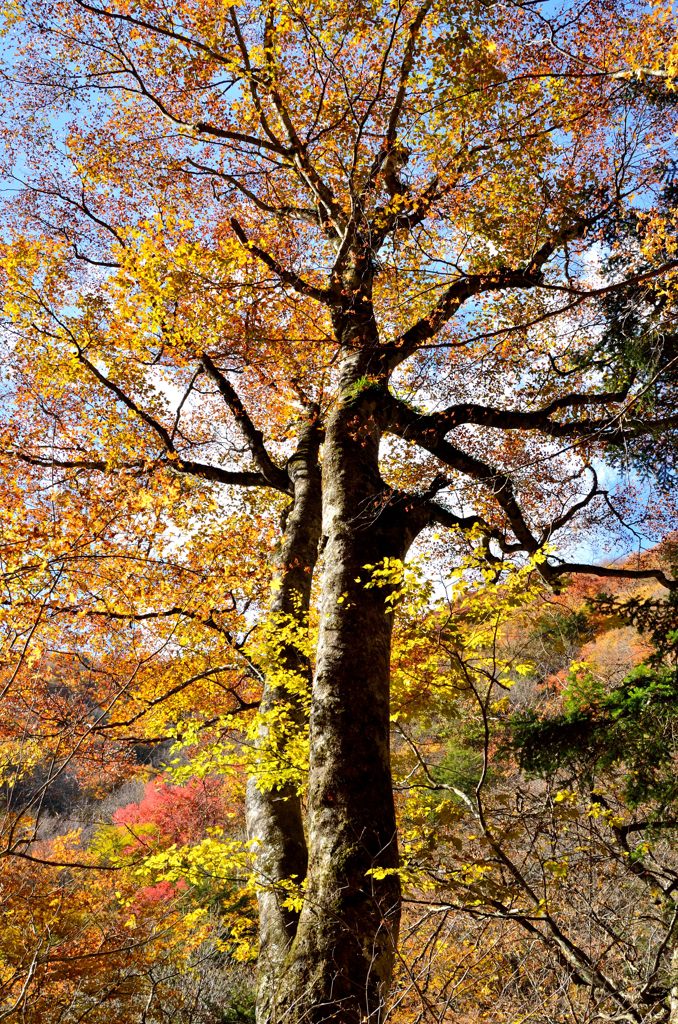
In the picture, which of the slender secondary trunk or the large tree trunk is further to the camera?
the slender secondary trunk

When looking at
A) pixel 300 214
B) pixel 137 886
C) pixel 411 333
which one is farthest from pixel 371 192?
pixel 137 886

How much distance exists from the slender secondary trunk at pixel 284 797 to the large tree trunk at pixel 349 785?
0.40 m

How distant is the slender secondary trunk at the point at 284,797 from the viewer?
4.34 m

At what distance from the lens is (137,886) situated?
483 inches

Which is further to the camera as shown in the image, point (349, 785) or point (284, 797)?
point (284, 797)

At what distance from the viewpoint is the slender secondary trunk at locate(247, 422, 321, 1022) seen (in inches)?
171

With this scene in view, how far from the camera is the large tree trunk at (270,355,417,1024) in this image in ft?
10.3

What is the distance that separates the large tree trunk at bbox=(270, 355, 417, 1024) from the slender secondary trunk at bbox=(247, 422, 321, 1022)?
1.30 feet

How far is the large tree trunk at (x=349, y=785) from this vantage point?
3150 mm

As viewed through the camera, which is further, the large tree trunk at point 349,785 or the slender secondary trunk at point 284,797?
the slender secondary trunk at point 284,797

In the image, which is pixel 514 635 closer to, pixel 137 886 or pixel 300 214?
pixel 137 886

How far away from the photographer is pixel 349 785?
3.75m

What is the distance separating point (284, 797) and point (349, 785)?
1759 millimetres

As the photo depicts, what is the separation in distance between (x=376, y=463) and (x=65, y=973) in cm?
695
